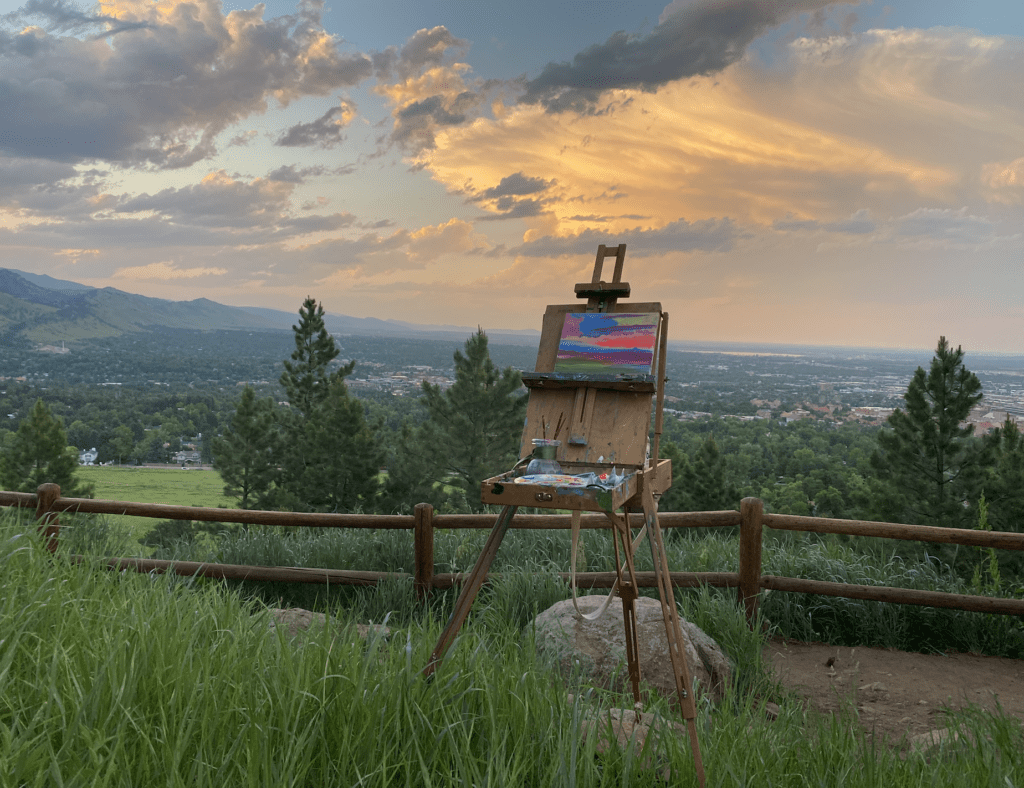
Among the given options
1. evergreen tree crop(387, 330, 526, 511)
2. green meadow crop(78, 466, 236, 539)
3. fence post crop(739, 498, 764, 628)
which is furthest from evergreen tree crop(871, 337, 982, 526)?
green meadow crop(78, 466, 236, 539)

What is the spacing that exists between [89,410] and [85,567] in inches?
3796

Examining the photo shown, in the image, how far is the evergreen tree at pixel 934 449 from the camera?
1608 cm

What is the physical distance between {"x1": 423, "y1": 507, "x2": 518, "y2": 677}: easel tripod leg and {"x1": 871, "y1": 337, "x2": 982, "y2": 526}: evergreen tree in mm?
16090

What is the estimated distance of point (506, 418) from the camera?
27328 millimetres

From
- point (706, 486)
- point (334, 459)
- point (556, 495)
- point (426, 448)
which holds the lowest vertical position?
point (334, 459)

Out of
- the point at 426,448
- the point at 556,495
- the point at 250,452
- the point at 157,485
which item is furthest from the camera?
the point at 157,485

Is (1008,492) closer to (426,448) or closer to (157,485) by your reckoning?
(426,448)

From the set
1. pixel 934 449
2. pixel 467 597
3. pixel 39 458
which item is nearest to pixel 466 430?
pixel 934 449

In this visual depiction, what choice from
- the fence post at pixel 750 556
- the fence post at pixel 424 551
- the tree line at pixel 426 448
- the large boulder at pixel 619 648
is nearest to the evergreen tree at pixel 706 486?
the tree line at pixel 426 448

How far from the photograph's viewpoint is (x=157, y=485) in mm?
77625

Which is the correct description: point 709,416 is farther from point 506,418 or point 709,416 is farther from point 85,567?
point 85,567

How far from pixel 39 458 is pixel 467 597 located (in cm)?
3571

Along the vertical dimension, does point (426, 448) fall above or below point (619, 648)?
below

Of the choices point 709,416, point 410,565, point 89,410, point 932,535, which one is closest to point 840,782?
point 932,535
